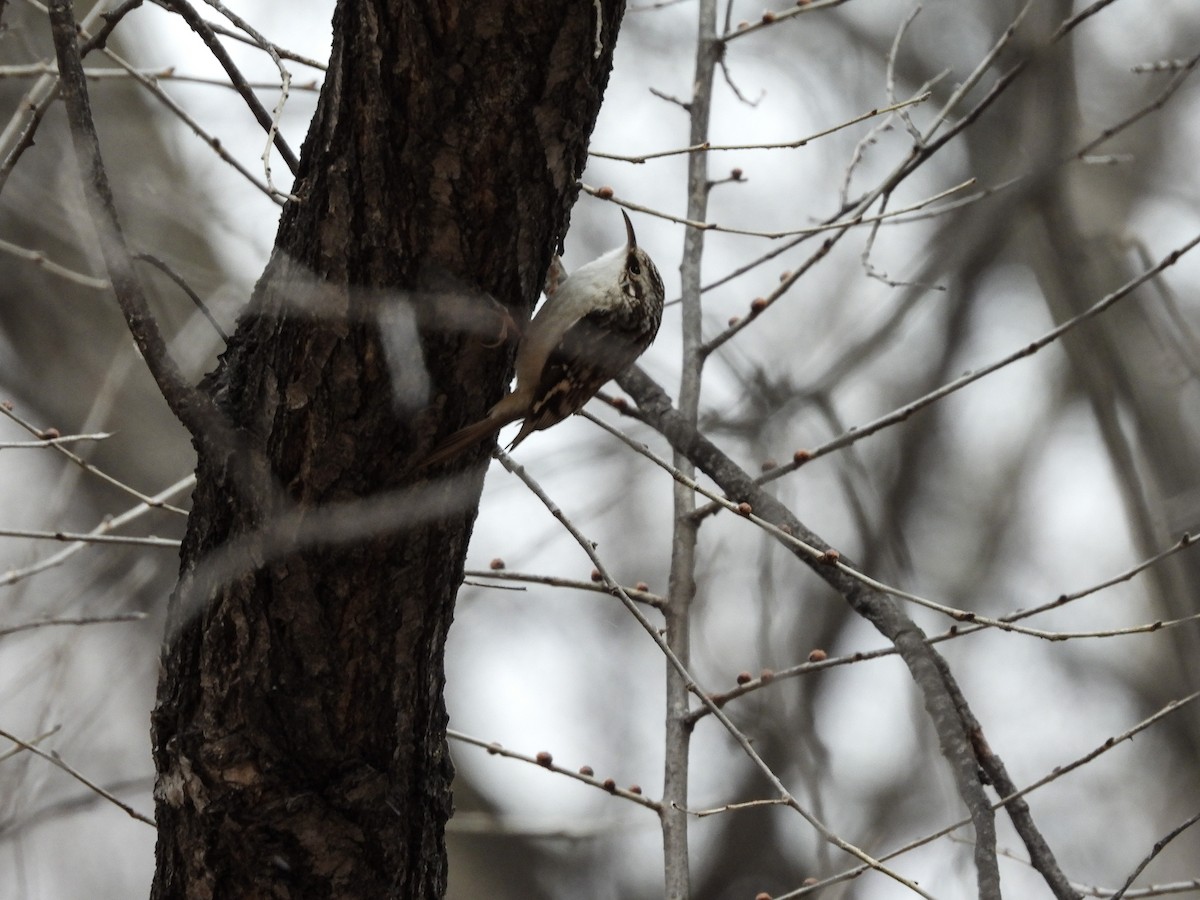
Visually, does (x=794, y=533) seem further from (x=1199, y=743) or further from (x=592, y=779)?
(x=1199, y=743)

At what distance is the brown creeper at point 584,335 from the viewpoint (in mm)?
2543

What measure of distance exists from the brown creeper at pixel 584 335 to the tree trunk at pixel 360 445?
0.55 metres

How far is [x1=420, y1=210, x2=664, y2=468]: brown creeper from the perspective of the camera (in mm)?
2543

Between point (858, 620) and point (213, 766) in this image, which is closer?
point (213, 766)

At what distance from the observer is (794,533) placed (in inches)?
94.3

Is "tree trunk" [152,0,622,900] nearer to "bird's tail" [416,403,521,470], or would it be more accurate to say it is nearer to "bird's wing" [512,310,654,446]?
"bird's tail" [416,403,521,470]

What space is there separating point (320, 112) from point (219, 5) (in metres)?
0.31

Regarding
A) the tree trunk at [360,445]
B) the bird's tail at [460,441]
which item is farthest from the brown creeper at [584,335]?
the tree trunk at [360,445]

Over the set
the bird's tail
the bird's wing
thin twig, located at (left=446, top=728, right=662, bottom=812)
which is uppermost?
the bird's wing

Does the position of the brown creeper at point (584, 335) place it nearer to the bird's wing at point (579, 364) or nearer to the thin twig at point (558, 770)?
the bird's wing at point (579, 364)

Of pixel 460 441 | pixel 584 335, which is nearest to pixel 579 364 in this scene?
pixel 584 335

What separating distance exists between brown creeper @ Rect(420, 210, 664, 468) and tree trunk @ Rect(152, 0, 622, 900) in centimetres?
55

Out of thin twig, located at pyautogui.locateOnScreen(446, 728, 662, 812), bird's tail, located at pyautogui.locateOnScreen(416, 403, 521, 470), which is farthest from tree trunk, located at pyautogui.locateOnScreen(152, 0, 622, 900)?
thin twig, located at pyautogui.locateOnScreen(446, 728, 662, 812)

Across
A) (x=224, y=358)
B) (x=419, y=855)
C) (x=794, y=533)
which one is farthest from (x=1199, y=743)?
(x=224, y=358)
